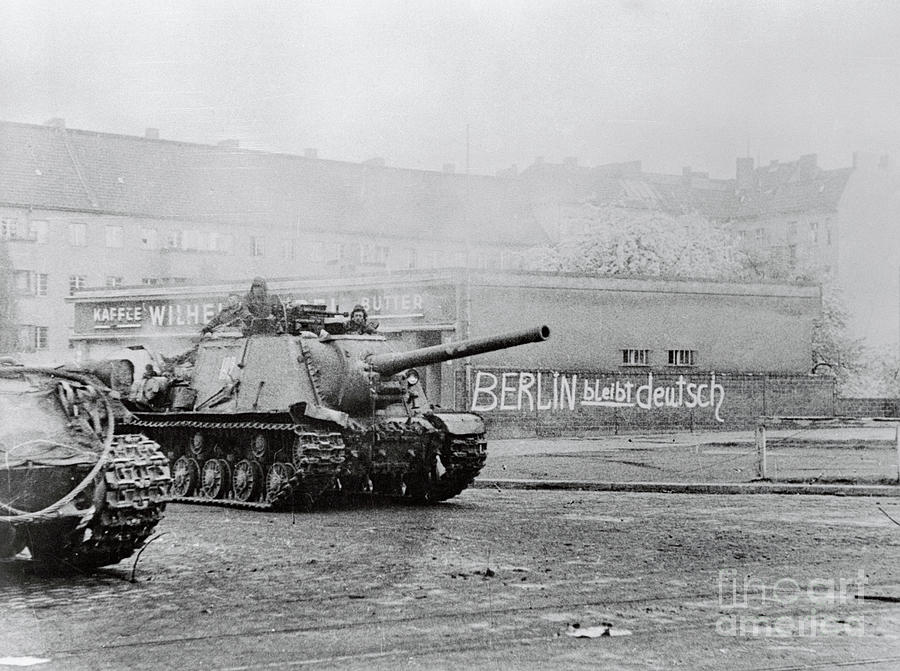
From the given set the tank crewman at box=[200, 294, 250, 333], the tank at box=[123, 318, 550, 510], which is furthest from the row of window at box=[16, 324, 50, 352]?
the tank at box=[123, 318, 550, 510]

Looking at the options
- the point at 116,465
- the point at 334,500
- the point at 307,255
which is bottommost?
the point at 334,500

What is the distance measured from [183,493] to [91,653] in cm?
969

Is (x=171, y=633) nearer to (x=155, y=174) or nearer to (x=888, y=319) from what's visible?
(x=888, y=319)

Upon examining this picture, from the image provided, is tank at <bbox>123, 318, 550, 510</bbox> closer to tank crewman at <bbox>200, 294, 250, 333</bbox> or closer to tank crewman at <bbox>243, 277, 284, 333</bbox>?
tank crewman at <bbox>243, 277, 284, 333</bbox>

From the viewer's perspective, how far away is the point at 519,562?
1051 cm

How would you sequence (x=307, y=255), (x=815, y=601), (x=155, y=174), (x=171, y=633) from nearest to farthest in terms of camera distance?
1. (x=171, y=633)
2. (x=815, y=601)
3. (x=155, y=174)
4. (x=307, y=255)

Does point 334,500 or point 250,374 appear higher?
point 250,374

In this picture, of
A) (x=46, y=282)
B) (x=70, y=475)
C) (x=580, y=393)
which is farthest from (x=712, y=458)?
(x=46, y=282)

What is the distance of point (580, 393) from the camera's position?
101 feet

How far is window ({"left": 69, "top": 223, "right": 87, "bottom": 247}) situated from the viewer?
38.3m

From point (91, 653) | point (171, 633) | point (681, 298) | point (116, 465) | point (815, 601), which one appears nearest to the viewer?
point (91, 653)

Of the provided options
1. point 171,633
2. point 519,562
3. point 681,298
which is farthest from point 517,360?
point 171,633

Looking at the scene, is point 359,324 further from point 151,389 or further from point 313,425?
point 151,389

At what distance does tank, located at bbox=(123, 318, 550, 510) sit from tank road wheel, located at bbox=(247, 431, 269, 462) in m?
0.02
